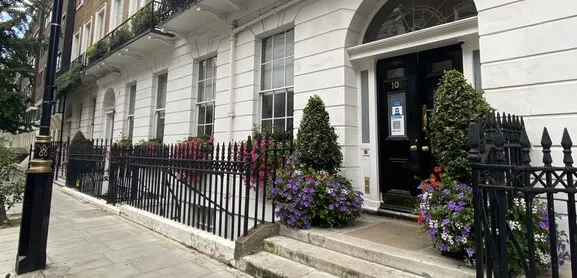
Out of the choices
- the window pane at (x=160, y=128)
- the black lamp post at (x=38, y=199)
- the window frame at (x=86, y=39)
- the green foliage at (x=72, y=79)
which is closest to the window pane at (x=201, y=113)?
the window pane at (x=160, y=128)

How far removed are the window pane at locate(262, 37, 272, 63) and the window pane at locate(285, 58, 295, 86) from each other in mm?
598

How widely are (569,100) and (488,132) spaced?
1744mm

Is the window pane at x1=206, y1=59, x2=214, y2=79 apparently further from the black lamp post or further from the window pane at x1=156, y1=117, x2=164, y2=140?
the black lamp post

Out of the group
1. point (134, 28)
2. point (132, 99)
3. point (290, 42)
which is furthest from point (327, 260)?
point (132, 99)

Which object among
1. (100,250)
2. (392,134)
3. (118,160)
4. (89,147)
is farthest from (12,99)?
(392,134)

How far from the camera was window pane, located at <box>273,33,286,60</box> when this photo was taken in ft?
23.0

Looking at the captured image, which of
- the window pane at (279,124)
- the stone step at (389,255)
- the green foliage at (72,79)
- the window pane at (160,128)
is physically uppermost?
the green foliage at (72,79)

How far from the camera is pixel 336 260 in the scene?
345 centimetres

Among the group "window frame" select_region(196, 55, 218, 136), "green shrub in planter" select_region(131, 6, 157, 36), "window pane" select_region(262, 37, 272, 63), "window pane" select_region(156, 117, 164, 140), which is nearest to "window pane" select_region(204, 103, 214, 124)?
"window frame" select_region(196, 55, 218, 136)

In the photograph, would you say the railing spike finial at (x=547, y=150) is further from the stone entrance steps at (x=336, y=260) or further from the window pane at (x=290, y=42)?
the window pane at (x=290, y=42)

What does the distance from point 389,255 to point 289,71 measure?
446 cm

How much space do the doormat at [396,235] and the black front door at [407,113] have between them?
0.66 meters

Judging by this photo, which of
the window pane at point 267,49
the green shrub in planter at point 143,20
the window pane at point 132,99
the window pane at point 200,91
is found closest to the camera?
the window pane at point 267,49

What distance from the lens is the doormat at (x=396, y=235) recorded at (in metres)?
3.59
